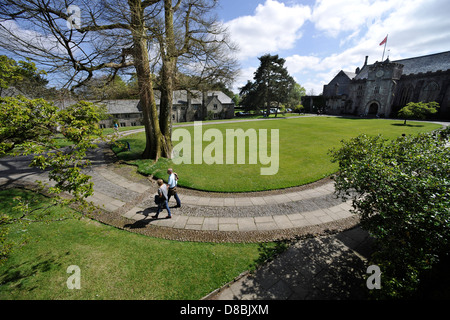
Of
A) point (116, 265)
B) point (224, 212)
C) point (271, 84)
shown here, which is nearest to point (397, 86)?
point (271, 84)

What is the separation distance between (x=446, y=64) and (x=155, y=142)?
64.6 meters

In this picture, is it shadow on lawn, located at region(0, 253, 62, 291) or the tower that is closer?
shadow on lawn, located at region(0, 253, 62, 291)

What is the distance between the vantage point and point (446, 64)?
132 feet

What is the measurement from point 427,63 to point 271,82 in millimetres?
36967

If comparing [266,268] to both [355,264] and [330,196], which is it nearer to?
[355,264]

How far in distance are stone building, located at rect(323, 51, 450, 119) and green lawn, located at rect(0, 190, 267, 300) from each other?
61129 mm

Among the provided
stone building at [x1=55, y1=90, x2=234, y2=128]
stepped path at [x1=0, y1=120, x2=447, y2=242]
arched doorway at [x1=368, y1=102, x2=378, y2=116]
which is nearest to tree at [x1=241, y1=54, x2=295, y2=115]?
stone building at [x1=55, y1=90, x2=234, y2=128]

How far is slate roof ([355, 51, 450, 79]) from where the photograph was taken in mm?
40906

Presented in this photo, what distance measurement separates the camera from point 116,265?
5.40m

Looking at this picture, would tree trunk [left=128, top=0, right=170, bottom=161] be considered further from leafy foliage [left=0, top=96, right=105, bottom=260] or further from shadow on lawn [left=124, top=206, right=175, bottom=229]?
leafy foliage [left=0, top=96, right=105, bottom=260]

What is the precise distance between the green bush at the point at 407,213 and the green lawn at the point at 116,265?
329cm
